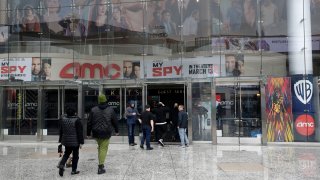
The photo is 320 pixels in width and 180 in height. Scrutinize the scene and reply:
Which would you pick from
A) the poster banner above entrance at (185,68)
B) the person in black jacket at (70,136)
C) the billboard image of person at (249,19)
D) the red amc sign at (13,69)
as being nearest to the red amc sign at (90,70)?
the poster banner above entrance at (185,68)

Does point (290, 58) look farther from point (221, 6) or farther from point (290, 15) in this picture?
point (221, 6)

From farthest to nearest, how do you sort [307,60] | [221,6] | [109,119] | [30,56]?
[30,56]
[221,6]
[307,60]
[109,119]

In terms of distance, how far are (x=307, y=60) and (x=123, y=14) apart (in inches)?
352

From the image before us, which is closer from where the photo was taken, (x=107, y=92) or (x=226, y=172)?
(x=226, y=172)

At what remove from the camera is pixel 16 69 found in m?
20.0

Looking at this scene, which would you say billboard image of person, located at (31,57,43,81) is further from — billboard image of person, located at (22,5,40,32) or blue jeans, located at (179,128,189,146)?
blue jeans, located at (179,128,189,146)

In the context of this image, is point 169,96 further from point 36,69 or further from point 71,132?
point 71,132

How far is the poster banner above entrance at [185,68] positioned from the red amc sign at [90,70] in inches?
61.8

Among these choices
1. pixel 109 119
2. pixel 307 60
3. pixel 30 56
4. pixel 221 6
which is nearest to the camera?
pixel 109 119

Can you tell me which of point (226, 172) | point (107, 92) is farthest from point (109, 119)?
point (107, 92)

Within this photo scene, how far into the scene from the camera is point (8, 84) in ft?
61.8

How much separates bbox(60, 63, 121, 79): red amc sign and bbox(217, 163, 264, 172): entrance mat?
9765 mm

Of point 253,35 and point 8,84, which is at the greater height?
point 253,35

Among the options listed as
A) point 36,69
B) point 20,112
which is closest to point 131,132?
point 20,112
